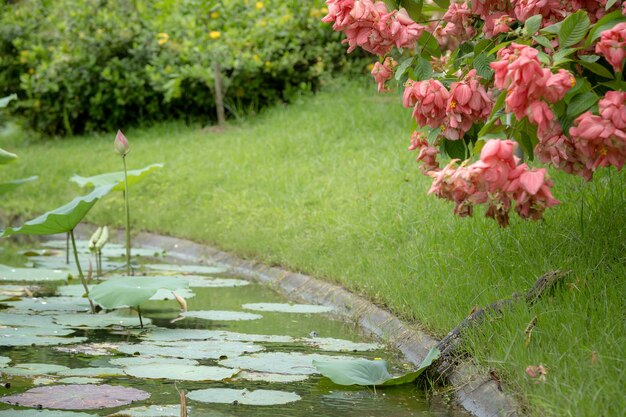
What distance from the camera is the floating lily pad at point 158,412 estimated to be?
369cm

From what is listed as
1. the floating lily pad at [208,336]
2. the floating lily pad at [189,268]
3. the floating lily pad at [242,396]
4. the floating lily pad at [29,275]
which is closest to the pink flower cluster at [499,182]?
the floating lily pad at [242,396]

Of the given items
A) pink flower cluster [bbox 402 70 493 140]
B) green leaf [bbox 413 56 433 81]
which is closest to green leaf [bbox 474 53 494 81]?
pink flower cluster [bbox 402 70 493 140]

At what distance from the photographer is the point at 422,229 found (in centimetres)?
660

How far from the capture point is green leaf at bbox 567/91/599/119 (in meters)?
3.39

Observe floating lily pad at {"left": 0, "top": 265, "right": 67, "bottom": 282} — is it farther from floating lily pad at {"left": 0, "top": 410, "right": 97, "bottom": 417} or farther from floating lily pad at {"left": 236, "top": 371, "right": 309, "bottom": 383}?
floating lily pad at {"left": 0, "top": 410, "right": 97, "bottom": 417}

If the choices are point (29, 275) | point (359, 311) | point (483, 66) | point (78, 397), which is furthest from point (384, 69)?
point (29, 275)

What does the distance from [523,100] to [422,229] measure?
3448 mm

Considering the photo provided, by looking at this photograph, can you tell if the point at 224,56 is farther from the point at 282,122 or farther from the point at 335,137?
the point at 335,137

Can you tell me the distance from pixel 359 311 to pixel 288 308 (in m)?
0.45

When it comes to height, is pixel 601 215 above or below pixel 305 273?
above

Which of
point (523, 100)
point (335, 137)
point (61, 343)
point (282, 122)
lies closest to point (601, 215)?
point (523, 100)

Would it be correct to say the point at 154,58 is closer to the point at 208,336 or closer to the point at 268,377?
the point at 208,336

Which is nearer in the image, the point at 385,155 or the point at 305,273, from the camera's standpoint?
the point at 305,273

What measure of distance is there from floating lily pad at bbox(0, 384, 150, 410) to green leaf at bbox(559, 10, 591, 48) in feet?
6.80
